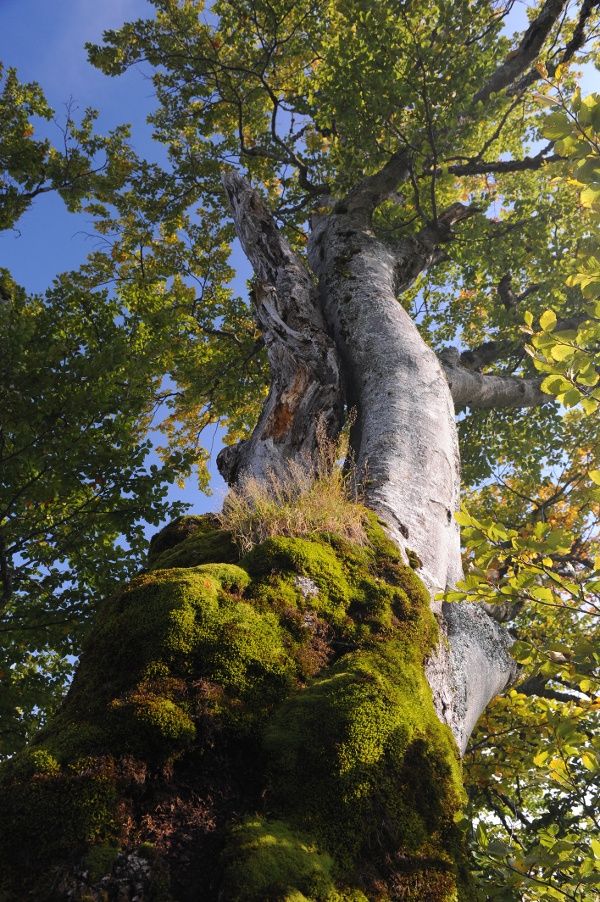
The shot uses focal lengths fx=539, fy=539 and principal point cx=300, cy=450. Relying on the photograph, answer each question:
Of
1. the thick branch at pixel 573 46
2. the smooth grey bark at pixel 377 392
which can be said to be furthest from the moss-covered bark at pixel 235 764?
the thick branch at pixel 573 46

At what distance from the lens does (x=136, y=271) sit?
1099 cm

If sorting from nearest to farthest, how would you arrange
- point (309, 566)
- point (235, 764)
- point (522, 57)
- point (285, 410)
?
1. point (235, 764)
2. point (309, 566)
3. point (285, 410)
4. point (522, 57)

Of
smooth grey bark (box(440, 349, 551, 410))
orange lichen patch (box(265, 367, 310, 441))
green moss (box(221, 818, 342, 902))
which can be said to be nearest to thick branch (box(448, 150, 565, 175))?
smooth grey bark (box(440, 349, 551, 410))

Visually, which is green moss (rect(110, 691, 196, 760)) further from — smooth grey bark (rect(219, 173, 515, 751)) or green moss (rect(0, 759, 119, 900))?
smooth grey bark (rect(219, 173, 515, 751))

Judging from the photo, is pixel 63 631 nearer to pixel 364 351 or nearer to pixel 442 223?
pixel 364 351

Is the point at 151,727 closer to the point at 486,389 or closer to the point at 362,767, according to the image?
the point at 362,767

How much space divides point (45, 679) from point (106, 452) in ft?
8.32

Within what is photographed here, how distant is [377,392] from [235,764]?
324 cm

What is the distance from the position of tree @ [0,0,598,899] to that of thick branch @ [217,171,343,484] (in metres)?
0.02

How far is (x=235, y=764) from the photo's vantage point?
1.73m

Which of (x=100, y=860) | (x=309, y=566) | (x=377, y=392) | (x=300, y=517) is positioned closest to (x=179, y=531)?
(x=300, y=517)

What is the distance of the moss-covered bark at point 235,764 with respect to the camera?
135cm

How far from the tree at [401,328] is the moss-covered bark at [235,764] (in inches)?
0.7

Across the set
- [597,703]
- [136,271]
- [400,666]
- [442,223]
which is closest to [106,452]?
[400,666]
